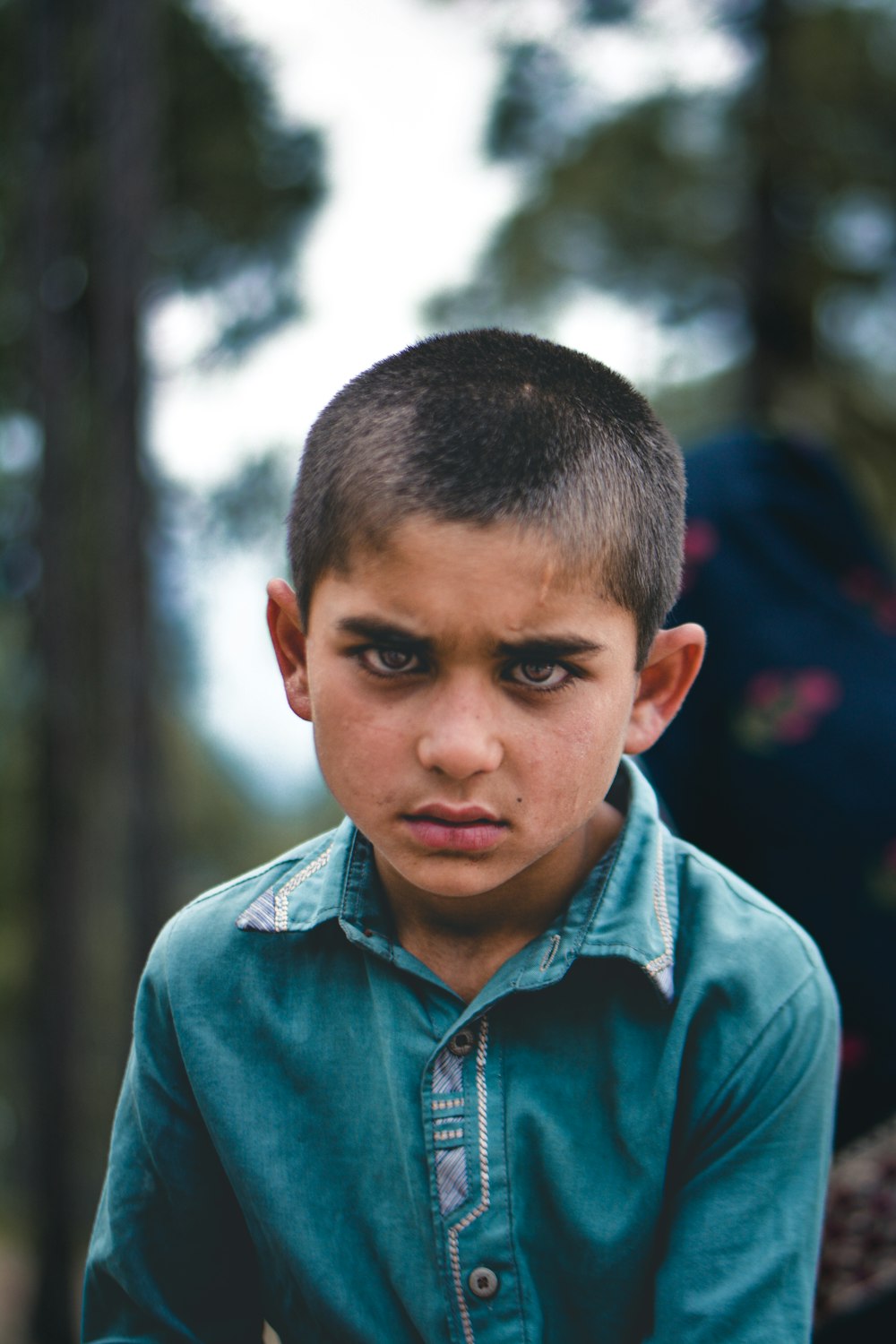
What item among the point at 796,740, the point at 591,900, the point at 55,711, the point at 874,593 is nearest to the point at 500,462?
the point at 591,900

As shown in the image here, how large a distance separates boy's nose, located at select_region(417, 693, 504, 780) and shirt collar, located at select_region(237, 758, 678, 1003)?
0.91 feet

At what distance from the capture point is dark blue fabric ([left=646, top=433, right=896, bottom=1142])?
1988mm

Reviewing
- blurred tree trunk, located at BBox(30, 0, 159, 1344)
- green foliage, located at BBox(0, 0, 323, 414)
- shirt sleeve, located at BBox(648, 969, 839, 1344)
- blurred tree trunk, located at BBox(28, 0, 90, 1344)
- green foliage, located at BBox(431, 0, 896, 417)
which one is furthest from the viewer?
green foliage, located at BBox(431, 0, 896, 417)

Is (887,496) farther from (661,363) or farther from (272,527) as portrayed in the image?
(272,527)

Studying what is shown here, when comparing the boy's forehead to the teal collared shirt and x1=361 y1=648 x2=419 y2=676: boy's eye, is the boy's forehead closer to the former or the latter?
x1=361 y1=648 x2=419 y2=676: boy's eye

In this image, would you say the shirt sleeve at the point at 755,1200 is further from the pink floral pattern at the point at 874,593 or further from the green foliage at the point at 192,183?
the green foliage at the point at 192,183

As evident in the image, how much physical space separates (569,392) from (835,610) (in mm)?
1226

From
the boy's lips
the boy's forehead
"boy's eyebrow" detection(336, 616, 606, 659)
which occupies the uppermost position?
the boy's forehead

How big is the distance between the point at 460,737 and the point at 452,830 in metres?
0.10

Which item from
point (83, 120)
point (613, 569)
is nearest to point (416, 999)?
point (613, 569)

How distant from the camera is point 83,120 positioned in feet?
21.3

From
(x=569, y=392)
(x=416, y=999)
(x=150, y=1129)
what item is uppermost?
(x=569, y=392)

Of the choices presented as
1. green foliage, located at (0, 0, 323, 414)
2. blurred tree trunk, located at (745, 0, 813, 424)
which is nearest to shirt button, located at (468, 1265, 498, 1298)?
green foliage, located at (0, 0, 323, 414)

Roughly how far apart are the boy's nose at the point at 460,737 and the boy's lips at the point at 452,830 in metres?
0.05
